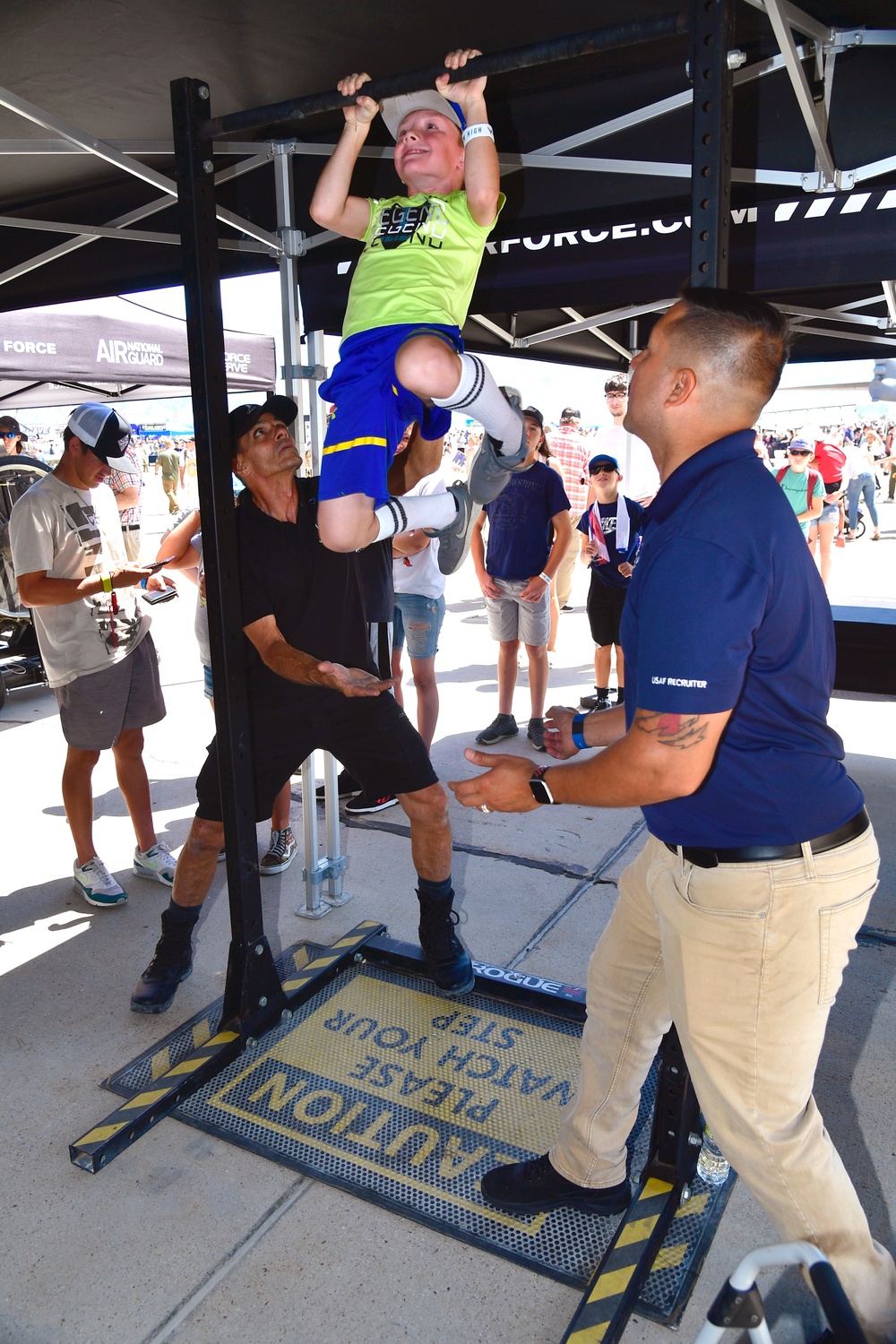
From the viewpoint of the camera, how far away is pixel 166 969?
3.25 meters

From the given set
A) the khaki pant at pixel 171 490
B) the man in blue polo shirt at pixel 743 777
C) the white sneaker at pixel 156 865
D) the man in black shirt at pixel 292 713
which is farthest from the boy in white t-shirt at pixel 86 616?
the khaki pant at pixel 171 490

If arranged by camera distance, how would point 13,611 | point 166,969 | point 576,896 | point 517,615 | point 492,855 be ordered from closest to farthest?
point 166,969, point 576,896, point 492,855, point 517,615, point 13,611

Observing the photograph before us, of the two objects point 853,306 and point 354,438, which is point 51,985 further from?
point 853,306

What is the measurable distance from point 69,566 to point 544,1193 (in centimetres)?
310

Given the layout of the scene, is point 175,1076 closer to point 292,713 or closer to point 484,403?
point 292,713

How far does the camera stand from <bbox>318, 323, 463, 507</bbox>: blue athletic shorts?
273cm

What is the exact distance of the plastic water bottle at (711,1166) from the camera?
2387mm

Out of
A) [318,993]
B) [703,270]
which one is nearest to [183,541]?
[318,993]

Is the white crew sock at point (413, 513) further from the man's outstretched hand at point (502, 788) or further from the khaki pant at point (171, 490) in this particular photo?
the khaki pant at point (171, 490)

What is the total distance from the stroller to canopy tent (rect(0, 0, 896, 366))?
2.74 metres

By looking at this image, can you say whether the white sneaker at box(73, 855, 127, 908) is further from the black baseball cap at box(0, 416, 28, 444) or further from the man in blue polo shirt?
the black baseball cap at box(0, 416, 28, 444)

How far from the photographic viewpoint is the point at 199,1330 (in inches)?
79.2

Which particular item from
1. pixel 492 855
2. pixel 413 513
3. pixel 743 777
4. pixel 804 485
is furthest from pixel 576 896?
pixel 804 485

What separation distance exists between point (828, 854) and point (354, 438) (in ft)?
6.01
